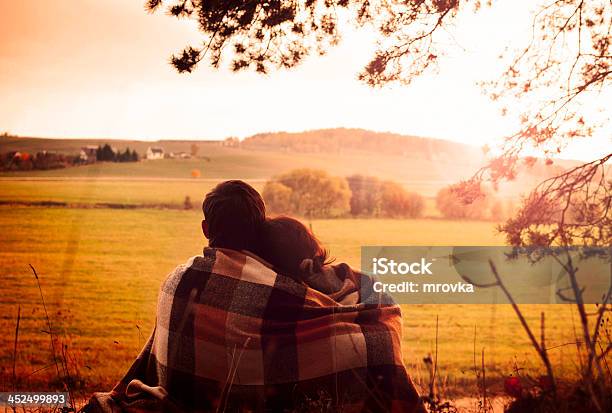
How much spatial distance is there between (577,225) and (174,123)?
5.24 m

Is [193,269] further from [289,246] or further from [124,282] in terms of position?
[124,282]

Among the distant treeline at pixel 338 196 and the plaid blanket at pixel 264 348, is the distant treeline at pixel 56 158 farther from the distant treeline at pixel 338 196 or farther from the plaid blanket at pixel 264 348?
the plaid blanket at pixel 264 348

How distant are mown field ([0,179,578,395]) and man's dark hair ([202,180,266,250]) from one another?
3260 mm

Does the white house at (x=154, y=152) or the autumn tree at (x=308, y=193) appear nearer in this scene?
the white house at (x=154, y=152)

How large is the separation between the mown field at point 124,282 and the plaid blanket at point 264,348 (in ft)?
9.72

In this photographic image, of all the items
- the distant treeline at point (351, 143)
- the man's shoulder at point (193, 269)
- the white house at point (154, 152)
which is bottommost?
the man's shoulder at point (193, 269)

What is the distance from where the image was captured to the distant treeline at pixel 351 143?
1024 centimetres

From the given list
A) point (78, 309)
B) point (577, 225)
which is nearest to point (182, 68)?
point (577, 225)

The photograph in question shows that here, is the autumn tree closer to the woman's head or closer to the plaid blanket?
the woman's head

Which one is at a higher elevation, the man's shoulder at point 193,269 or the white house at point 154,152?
the white house at point 154,152

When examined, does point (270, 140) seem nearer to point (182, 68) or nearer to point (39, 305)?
point (39, 305)

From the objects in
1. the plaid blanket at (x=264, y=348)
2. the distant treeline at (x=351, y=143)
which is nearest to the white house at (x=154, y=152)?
the distant treeline at (x=351, y=143)

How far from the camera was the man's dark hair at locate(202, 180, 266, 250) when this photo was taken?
10.1ft

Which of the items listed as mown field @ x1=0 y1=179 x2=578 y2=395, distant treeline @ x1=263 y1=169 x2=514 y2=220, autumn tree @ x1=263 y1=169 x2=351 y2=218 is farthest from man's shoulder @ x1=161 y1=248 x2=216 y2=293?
autumn tree @ x1=263 y1=169 x2=351 y2=218
